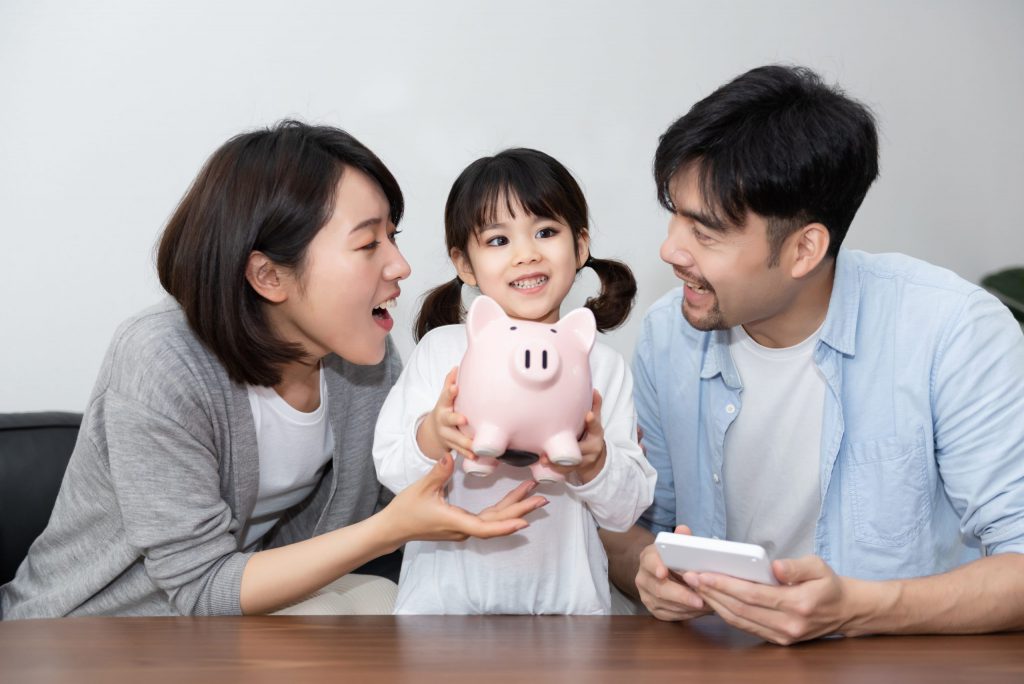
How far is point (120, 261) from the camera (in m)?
2.51

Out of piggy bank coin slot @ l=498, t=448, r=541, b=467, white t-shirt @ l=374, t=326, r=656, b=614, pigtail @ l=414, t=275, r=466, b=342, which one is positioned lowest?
white t-shirt @ l=374, t=326, r=656, b=614

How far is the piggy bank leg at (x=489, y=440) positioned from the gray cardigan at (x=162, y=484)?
560mm

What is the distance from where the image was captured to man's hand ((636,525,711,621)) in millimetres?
1396

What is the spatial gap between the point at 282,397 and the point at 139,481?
34 cm

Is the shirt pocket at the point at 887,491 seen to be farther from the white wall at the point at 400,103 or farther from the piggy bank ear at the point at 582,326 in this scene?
the white wall at the point at 400,103

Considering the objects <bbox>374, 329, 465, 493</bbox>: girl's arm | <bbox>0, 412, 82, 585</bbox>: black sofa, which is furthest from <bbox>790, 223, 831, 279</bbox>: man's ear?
<bbox>0, 412, 82, 585</bbox>: black sofa

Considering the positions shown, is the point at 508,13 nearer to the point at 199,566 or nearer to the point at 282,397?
the point at 282,397

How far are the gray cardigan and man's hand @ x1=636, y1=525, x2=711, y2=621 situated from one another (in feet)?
2.23

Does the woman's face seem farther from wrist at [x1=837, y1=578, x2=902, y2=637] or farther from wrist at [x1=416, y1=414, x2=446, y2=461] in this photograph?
wrist at [x1=837, y1=578, x2=902, y2=637]

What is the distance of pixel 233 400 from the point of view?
5.84 ft

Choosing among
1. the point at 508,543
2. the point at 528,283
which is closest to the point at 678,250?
the point at 528,283

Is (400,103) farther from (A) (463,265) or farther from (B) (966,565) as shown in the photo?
(B) (966,565)

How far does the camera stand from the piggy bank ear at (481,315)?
1416mm

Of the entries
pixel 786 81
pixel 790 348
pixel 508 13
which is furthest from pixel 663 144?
pixel 508 13
